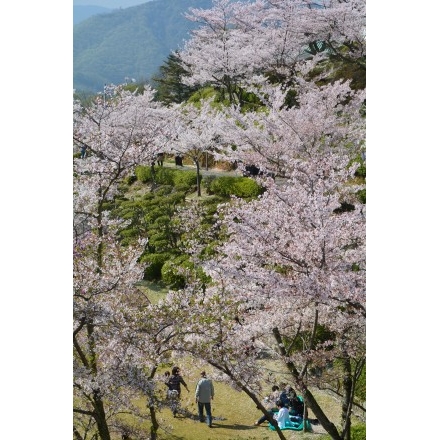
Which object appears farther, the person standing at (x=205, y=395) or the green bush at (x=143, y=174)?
the green bush at (x=143, y=174)

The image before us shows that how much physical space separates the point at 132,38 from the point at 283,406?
2920 mm

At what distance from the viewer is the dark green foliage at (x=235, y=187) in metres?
4.07

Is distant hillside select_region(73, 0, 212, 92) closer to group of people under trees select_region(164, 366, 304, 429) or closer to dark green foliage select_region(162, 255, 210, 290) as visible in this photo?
dark green foliage select_region(162, 255, 210, 290)

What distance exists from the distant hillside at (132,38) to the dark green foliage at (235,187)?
977 millimetres

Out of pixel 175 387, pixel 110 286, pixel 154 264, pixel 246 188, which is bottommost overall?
pixel 175 387

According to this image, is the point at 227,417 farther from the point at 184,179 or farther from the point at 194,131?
the point at 194,131

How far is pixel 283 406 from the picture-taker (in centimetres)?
379

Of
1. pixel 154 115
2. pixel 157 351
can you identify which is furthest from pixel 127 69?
pixel 157 351

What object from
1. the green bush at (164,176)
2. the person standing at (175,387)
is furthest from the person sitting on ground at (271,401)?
the green bush at (164,176)

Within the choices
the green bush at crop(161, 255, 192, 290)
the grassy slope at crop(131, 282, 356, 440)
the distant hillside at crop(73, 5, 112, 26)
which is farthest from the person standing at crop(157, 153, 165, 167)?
the distant hillside at crop(73, 5, 112, 26)

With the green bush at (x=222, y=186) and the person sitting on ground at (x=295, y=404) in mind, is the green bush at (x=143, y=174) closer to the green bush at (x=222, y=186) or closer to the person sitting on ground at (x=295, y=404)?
the green bush at (x=222, y=186)

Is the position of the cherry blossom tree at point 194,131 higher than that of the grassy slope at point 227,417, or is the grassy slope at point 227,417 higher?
the cherry blossom tree at point 194,131

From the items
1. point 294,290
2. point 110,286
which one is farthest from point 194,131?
point 294,290

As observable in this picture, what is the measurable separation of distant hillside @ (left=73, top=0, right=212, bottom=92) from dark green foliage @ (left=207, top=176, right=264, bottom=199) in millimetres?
977
